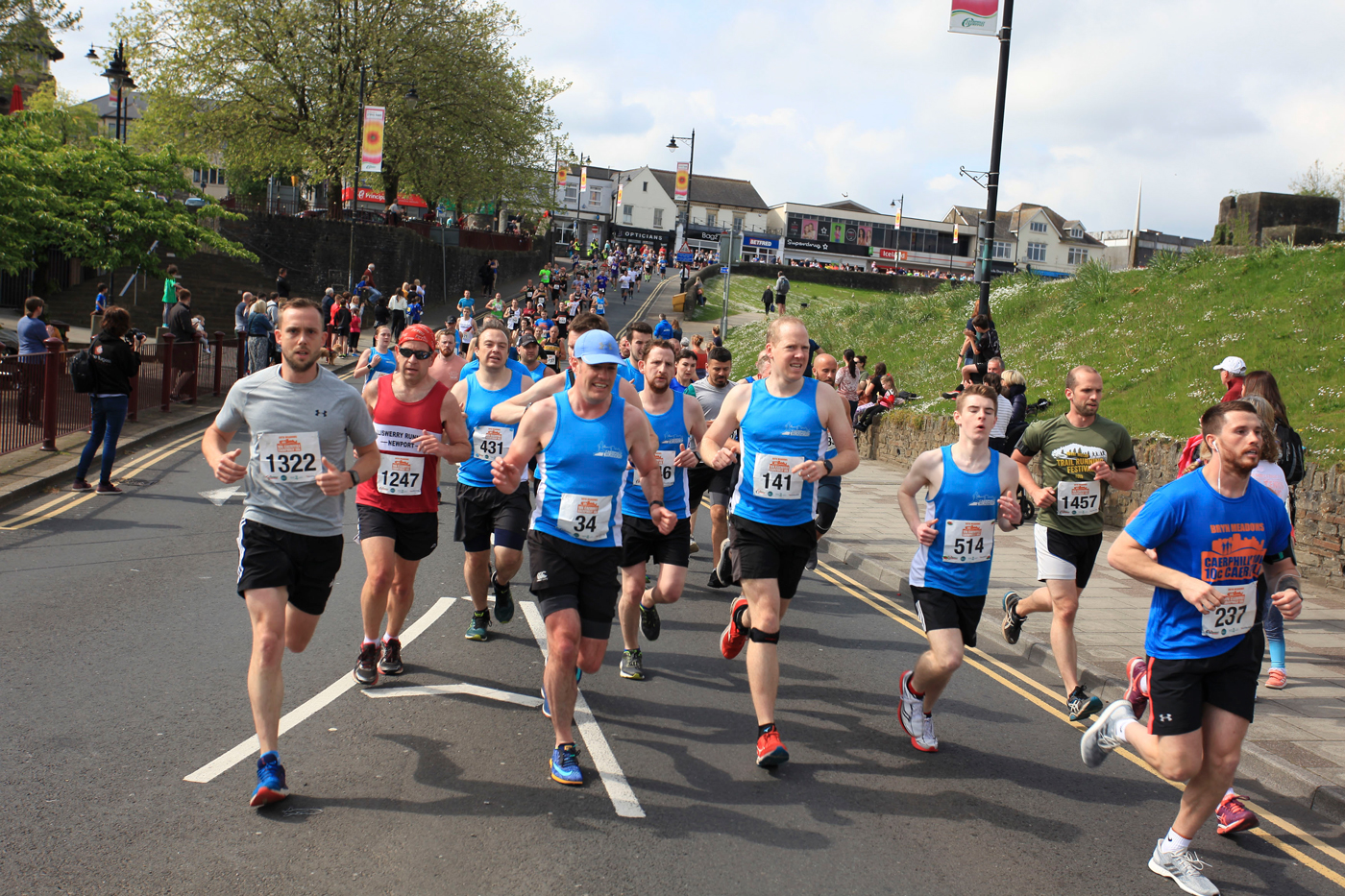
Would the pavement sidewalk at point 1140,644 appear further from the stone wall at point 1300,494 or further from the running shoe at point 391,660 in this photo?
the running shoe at point 391,660

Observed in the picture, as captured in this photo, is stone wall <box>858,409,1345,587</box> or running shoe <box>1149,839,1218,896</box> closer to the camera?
running shoe <box>1149,839,1218,896</box>

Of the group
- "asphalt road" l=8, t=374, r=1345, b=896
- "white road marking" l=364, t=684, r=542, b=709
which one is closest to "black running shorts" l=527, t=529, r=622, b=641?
"asphalt road" l=8, t=374, r=1345, b=896

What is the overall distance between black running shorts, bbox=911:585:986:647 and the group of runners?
0.5 inches

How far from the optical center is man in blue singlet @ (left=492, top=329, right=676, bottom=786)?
16.1ft

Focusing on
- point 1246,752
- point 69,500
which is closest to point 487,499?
point 1246,752

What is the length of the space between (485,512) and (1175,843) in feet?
14.5

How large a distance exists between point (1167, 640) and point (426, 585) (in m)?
6.05

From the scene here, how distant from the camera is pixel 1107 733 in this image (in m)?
4.72

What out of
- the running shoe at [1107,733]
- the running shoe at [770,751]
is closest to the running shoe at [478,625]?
the running shoe at [770,751]

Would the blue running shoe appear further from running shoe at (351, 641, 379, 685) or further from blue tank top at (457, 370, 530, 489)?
blue tank top at (457, 370, 530, 489)

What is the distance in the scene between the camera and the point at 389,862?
3965 mm

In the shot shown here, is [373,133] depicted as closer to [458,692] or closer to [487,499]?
[487,499]

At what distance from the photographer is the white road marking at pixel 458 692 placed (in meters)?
5.96

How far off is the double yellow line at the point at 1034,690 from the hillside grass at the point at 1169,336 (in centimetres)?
511
